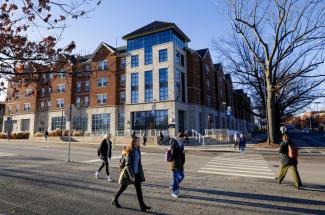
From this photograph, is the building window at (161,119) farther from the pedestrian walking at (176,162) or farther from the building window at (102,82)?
the pedestrian walking at (176,162)

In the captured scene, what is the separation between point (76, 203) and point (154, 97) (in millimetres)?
35629

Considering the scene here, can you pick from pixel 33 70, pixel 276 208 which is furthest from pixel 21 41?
pixel 276 208

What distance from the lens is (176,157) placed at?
7.45 meters

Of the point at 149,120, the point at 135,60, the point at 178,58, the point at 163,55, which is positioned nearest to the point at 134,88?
the point at 135,60

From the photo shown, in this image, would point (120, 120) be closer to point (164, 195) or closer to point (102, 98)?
point (102, 98)

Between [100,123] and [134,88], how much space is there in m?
8.81

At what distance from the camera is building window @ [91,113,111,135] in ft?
149

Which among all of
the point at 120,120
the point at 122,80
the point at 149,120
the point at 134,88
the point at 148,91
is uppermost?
the point at 122,80

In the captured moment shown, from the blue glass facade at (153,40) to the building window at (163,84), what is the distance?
4.77 metres

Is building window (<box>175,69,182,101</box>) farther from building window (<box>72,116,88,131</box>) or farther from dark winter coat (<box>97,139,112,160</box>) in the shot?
dark winter coat (<box>97,139,112,160</box>)

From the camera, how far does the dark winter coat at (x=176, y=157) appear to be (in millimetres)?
7403

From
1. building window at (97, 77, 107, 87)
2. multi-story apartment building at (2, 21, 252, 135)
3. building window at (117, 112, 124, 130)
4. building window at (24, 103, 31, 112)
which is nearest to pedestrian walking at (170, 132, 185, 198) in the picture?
multi-story apartment building at (2, 21, 252, 135)

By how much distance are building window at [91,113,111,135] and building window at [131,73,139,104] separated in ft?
17.8

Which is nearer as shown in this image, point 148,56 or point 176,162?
point 176,162
